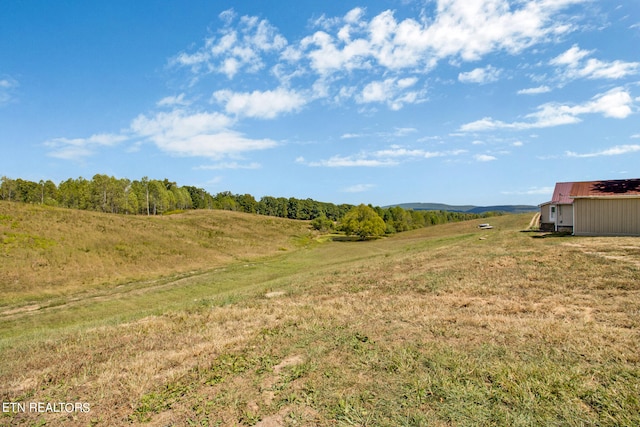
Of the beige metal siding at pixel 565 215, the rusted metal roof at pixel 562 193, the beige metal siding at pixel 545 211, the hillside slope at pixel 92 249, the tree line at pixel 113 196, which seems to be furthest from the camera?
the tree line at pixel 113 196

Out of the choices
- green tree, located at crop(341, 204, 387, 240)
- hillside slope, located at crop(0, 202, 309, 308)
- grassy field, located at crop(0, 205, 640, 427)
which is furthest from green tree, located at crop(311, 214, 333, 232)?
grassy field, located at crop(0, 205, 640, 427)

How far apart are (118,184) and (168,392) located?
87691 mm

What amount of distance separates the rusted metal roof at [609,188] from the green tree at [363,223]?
42037mm

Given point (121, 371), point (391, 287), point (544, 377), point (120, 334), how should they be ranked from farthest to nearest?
point (391, 287), point (120, 334), point (121, 371), point (544, 377)

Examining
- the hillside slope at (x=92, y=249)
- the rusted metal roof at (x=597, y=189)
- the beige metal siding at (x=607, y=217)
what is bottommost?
the hillside slope at (x=92, y=249)

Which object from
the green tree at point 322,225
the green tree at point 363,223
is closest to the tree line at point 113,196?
the green tree at point 322,225

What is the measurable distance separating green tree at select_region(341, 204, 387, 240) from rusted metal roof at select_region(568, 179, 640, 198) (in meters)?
42.0

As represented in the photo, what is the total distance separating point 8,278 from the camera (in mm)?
25828

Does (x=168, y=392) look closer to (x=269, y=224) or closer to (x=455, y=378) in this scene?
(x=455, y=378)

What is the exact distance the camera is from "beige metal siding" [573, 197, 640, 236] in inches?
921

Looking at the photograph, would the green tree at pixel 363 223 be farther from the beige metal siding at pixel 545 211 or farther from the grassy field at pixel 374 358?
the grassy field at pixel 374 358

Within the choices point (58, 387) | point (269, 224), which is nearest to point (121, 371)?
point (58, 387)

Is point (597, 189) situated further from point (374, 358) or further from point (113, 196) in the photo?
point (113, 196)

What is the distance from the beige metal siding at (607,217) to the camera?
921 inches
